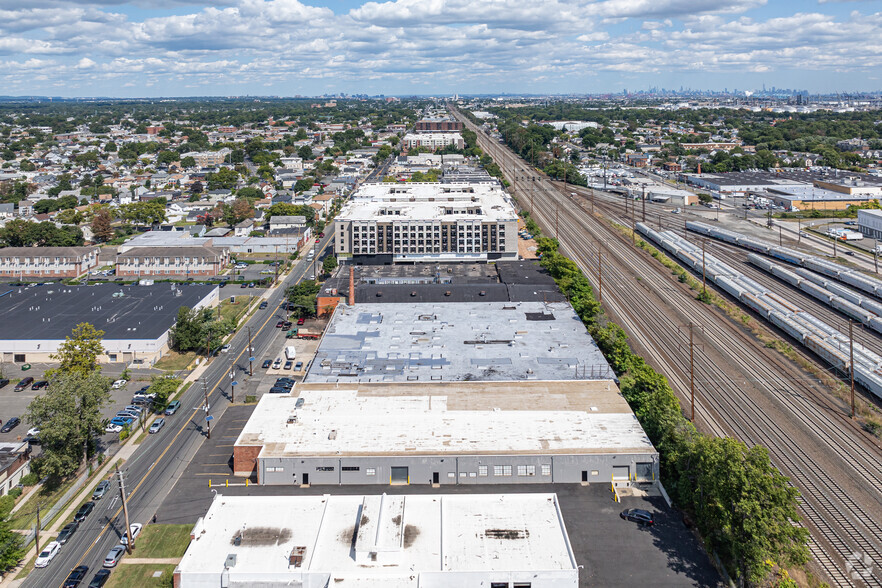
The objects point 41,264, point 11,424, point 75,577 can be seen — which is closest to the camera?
point 75,577

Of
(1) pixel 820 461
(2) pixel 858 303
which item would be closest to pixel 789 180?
(2) pixel 858 303

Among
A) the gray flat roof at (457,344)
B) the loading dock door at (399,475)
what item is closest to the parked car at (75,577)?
the loading dock door at (399,475)

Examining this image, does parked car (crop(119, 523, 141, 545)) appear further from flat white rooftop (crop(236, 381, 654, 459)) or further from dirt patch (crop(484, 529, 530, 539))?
dirt patch (crop(484, 529, 530, 539))

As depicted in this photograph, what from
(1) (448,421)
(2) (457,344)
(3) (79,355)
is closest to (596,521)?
(1) (448,421)

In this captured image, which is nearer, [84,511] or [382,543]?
[382,543]

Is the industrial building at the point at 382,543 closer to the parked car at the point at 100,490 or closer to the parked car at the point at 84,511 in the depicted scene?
the parked car at the point at 84,511

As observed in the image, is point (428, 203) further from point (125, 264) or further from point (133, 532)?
point (133, 532)
